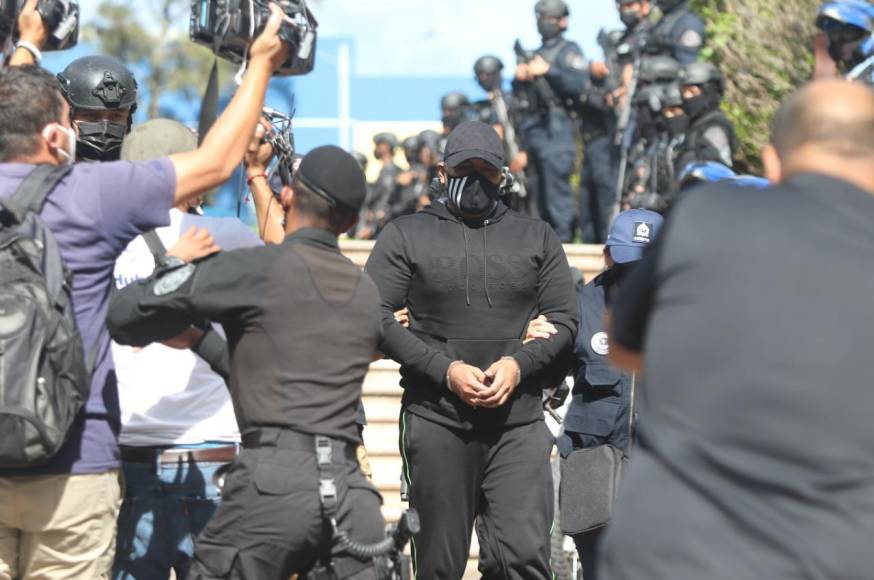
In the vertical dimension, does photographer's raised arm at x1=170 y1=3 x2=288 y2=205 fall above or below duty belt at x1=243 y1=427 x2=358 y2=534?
above

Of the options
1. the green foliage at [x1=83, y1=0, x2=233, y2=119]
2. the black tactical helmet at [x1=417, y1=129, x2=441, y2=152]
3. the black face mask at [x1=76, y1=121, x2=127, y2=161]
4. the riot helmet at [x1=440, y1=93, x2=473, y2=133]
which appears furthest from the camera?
the green foliage at [x1=83, y1=0, x2=233, y2=119]

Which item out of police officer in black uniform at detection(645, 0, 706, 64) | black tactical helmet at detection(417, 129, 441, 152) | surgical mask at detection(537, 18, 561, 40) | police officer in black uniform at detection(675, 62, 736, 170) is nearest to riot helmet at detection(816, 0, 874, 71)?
police officer in black uniform at detection(675, 62, 736, 170)

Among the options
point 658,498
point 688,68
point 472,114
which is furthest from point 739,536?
point 472,114

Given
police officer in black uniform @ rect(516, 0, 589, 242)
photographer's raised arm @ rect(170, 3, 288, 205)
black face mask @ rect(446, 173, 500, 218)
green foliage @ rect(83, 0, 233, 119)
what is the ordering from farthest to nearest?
green foliage @ rect(83, 0, 233, 119) < police officer in black uniform @ rect(516, 0, 589, 242) < black face mask @ rect(446, 173, 500, 218) < photographer's raised arm @ rect(170, 3, 288, 205)

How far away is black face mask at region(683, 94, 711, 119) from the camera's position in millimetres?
10984

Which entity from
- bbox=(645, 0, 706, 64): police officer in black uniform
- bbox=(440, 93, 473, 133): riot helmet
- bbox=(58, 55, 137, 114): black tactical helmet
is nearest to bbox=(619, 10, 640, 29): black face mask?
bbox=(645, 0, 706, 64): police officer in black uniform

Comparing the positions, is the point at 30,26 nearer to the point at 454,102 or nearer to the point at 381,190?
the point at 454,102

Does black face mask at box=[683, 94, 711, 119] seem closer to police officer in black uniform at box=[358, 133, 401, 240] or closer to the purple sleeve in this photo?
the purple sleeve

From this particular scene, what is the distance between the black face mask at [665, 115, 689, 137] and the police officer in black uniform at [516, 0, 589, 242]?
188 cm

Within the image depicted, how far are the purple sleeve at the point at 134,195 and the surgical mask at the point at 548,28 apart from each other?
10.1 metres

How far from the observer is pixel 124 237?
13.3 ft

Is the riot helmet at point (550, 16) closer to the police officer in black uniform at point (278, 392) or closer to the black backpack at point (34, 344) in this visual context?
the police officer in black uniform at point (278, 392)

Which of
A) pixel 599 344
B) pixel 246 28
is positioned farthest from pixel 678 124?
pixel 246 28

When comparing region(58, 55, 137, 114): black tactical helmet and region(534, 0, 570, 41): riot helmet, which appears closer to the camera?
region(58, 55, 137, 114): black tactical helmet
